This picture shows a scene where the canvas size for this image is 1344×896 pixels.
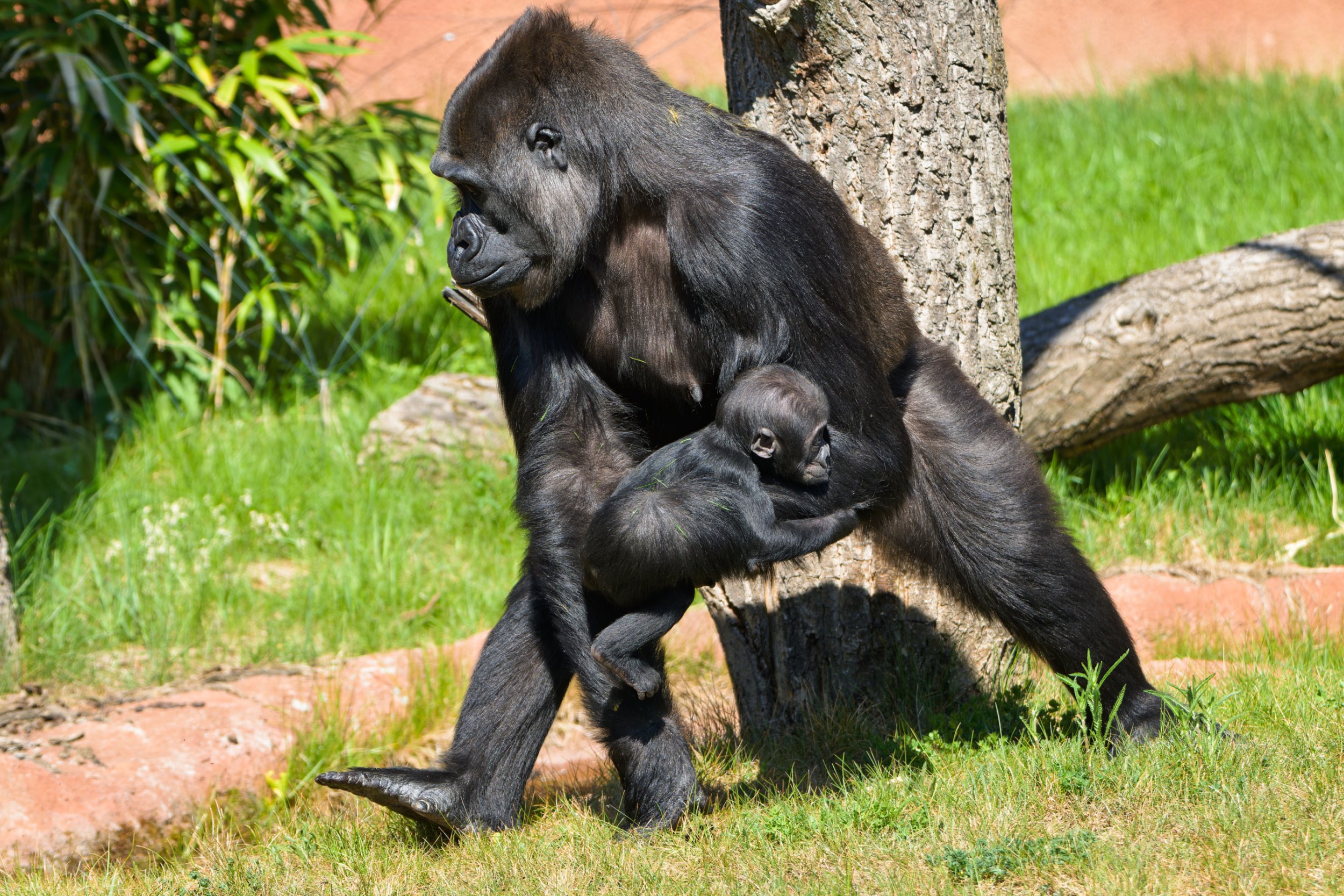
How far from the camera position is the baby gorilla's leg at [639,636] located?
311 centimetres

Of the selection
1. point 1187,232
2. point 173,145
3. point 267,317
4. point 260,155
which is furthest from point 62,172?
point 1187,232

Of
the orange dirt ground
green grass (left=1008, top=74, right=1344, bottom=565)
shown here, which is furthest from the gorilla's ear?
the orange dirt ground

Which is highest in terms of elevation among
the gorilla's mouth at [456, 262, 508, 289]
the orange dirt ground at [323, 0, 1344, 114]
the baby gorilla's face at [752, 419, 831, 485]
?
the orange dirt ground at [323, 0, 1344, 114]

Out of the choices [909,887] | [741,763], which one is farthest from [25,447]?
[909,887]

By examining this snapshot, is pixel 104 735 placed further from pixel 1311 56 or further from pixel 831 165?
pixel 1311 56

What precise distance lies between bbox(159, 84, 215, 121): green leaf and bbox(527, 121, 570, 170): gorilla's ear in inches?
167

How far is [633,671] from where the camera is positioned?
123 inches

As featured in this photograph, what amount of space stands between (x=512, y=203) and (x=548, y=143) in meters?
0.18

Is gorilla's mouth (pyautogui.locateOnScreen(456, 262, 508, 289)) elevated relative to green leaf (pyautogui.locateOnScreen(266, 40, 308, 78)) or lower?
lower

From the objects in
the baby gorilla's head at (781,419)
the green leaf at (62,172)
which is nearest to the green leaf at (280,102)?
the green leaf at (62,172)

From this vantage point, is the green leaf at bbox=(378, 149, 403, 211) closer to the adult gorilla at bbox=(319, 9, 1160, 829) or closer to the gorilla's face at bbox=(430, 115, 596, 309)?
the adult gorilla at bbox=(319, 9, 1160, 829)

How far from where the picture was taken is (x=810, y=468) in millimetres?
3170

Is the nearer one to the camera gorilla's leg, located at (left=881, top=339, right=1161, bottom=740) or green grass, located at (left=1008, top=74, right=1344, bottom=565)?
gorilla's leg, located at (left=881, top=339, right=1161, bottom=740)

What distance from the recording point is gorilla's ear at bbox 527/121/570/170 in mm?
3246
